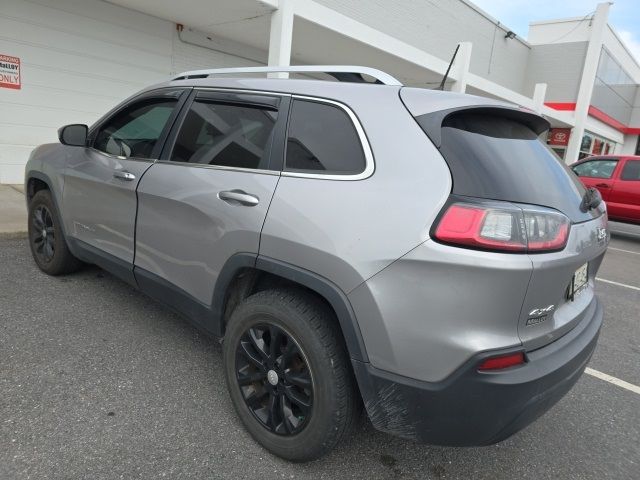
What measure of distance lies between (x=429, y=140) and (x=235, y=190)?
0.99 metres

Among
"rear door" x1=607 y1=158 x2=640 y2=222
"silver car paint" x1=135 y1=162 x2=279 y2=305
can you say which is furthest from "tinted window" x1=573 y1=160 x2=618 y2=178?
"silver car paint" x1=135 y1=162 x2=279 y2=305

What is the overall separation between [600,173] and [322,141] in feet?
34.1

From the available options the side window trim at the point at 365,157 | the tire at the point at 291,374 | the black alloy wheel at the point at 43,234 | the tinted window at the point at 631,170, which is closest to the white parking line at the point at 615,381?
the tire at the point at 291,374

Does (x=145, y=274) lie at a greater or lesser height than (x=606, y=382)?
greater

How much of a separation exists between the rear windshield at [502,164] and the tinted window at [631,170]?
924 centimetres

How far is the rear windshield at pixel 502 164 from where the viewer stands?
1.83 m

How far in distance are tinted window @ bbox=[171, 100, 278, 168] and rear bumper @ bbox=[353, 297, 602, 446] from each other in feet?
3.92

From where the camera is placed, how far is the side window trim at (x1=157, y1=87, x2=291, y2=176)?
90.9 inches

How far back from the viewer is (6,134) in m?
8.26

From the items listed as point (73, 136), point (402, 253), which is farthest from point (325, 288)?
point (73, 136)

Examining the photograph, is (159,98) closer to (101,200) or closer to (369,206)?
(101,200)

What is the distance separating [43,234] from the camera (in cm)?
421

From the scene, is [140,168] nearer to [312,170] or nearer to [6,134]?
[312,170]

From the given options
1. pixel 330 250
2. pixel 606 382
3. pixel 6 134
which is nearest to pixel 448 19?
pixel 6 134
